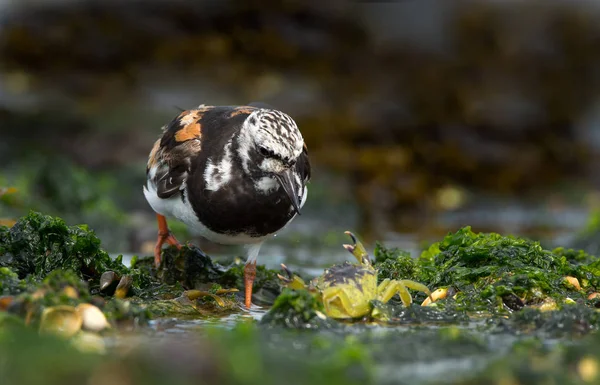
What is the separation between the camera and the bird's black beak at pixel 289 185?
5.03 metres

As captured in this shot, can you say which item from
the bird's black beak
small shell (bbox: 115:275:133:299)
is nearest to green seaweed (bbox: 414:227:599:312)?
the bird's black beak

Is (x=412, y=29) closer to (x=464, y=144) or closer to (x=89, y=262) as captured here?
(x=464, y=144)

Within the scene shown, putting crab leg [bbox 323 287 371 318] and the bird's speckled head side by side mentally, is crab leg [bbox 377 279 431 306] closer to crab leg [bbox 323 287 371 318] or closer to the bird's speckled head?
crab leg [bbox 323 287 371 318]

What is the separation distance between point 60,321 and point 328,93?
28.8ft

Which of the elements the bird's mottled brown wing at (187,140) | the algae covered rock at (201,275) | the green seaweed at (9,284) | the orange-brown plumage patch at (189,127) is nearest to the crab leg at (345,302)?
the algae covered rock at (201,275)

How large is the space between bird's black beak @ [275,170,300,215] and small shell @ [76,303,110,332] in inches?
58.7

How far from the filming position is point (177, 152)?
5.57m

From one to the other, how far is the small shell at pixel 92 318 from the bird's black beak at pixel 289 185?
58.7 inches

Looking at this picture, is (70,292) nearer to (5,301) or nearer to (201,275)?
(5,301)

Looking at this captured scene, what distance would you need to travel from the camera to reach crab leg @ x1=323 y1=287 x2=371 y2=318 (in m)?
4.42

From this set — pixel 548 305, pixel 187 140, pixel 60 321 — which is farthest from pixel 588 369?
pixel 187 140

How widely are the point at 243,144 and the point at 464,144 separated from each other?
809cm

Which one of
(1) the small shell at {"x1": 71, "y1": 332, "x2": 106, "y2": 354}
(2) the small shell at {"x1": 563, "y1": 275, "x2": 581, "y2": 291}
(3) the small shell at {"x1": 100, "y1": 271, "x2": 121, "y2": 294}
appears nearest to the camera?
(1) the small shell at {"x1": 71, "y1": 332, "x2": 106, "y2": 354}

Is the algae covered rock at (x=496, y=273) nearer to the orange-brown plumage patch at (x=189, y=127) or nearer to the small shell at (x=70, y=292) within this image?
the orange-brown plumage patch at (x=189, y=127)
